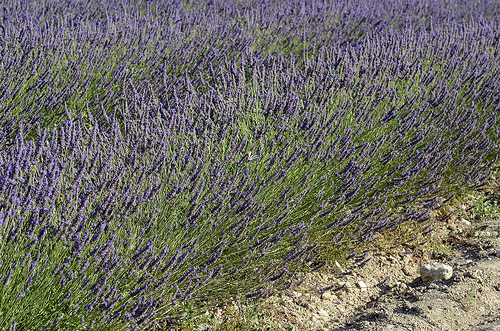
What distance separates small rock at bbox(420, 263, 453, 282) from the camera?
259cm

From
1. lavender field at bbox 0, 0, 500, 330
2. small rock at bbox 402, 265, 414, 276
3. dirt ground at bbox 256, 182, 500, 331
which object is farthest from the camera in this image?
small rock at bbox 402, 265, 414, 276

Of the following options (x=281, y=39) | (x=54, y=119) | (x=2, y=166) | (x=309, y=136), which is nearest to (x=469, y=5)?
(x=281, y=39)

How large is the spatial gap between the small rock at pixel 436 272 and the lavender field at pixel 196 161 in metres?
0.30

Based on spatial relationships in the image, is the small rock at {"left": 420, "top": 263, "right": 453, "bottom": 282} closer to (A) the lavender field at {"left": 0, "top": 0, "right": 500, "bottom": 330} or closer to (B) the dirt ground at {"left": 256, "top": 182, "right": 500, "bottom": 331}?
(B) the dirt ground at {"left": 256, "top": 182, "right": 500, "bottom": 331}

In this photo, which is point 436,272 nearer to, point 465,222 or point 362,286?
point 362,286

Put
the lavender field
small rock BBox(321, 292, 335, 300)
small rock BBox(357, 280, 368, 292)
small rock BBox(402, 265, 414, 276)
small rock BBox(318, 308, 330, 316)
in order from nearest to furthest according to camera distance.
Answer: the lavender field → small rock BBox(318, 308, 330, 316) → small rock BBox(321, 292, 335, 300) → small rock BBox(357, 280, 368, 292) → small rock BBox(402, 265, 414, 276)

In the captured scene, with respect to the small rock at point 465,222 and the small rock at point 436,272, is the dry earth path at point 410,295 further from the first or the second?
the small rock at point 465,222

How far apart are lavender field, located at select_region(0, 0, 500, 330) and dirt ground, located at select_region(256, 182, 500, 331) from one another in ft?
0.46

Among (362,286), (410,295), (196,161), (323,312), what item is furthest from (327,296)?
(196,161)

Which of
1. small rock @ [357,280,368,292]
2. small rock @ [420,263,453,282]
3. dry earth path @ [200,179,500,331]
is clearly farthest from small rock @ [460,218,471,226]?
small rock @ [357,280,368,292]

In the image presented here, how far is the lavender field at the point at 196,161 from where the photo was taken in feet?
6.01

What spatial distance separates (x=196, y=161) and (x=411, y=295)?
124cm

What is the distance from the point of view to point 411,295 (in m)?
2.52

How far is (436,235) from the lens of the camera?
10.6 feet
